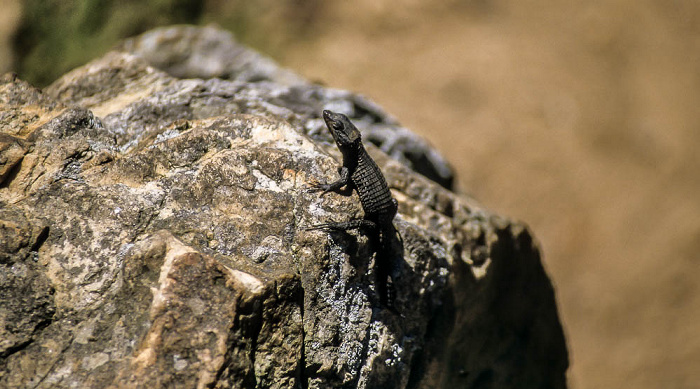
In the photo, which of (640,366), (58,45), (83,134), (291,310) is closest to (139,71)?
(83,134)

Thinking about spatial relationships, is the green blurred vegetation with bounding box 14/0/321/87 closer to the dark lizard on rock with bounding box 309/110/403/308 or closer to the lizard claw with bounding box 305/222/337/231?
the dark lizard on rock with bounding box 309/110/403/308

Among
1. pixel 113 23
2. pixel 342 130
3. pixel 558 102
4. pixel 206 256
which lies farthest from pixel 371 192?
pixel 558 102

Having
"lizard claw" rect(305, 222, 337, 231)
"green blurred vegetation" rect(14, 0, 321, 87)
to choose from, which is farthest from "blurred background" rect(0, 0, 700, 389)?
"lizard claw" rect(305, 222, 337, 231)

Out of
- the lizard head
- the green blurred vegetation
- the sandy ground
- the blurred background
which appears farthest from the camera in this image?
the sandy ground

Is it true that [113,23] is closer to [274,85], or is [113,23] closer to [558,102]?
[274,85]

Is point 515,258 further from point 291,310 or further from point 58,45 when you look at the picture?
point 58,45

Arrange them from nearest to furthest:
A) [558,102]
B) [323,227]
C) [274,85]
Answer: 1. [323,227]
2. [274,85]
3. [558,102]
